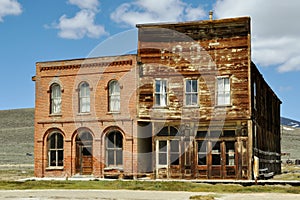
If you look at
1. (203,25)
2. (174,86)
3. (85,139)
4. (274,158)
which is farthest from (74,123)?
(274,158)

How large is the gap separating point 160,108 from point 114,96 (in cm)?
321

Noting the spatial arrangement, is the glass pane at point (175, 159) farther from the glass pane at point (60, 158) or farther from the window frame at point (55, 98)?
the window frame at point (55, 98)

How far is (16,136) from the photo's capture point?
100 metres

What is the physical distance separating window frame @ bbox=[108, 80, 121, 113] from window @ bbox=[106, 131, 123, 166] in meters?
1.53

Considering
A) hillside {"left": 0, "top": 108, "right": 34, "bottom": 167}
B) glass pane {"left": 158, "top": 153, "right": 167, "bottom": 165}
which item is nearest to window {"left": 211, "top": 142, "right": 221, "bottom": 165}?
glass pane {"left": 158, "top": 153, "right": 167, "bottom": 165}

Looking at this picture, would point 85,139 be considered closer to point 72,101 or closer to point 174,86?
point 72,101

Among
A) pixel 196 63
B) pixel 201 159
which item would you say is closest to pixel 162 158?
pixel 201 159

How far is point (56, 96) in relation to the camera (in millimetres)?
35656

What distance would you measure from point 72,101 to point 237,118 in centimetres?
1074

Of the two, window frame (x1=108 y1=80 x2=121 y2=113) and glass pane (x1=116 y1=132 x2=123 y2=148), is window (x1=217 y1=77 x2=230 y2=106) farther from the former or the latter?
glass pane (x1=116 y1=132 x2=123 y2=148)

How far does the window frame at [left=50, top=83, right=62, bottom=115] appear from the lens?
117 ft

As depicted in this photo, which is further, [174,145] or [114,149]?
[114,149]

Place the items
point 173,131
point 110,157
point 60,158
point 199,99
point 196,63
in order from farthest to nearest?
point 60,158, point 110,157, point 173,131, point 196,63, point 199,99

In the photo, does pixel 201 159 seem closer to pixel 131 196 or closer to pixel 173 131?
pixel 173 131
